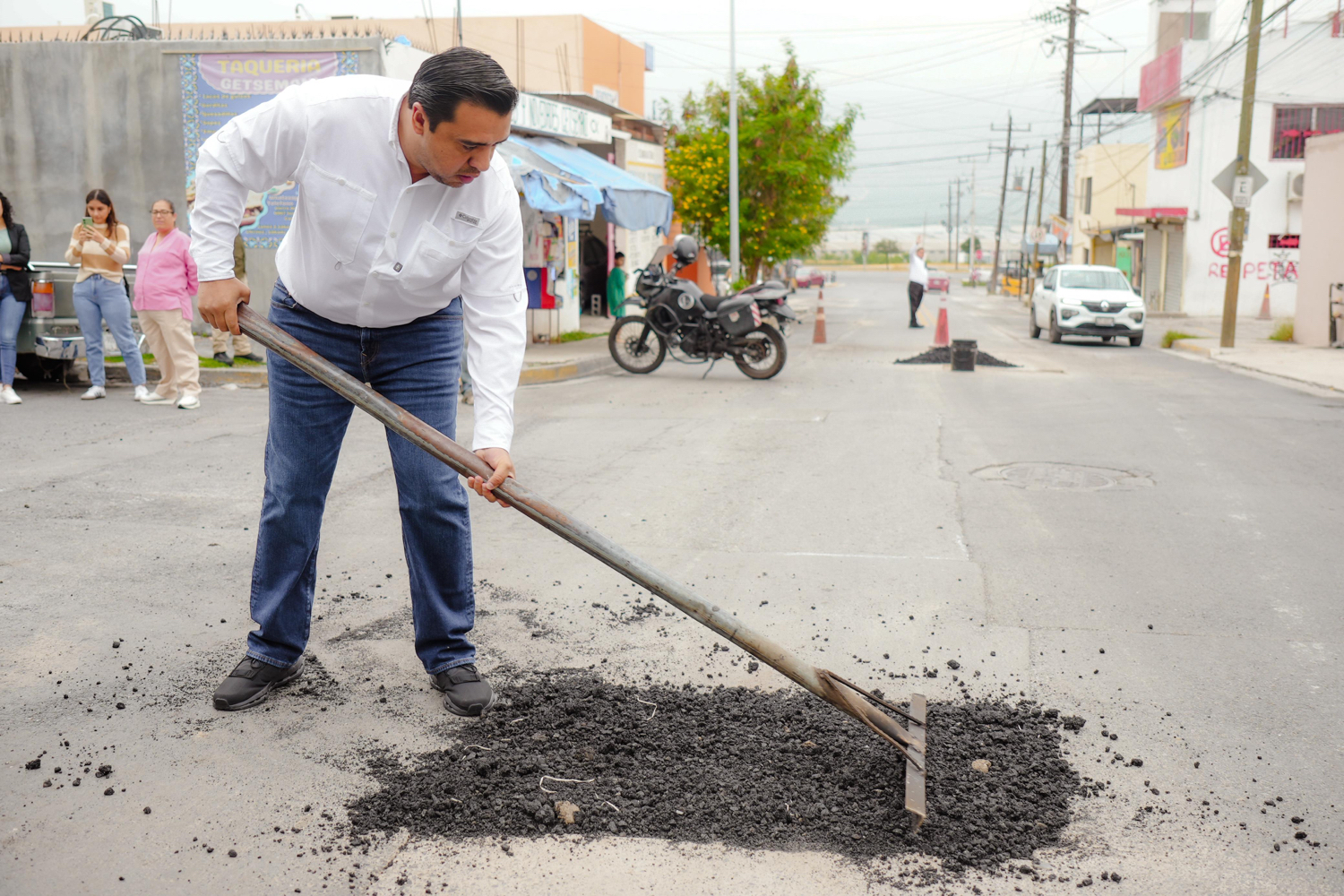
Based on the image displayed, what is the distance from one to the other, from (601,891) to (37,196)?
17227mm

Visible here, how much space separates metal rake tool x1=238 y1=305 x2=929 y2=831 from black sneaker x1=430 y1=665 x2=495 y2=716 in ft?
2.26

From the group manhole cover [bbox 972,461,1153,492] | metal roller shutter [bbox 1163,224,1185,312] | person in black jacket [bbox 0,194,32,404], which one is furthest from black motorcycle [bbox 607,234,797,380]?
metal roller shutter [bbox 1163,224,1185,312]

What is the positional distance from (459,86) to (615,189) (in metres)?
13.6

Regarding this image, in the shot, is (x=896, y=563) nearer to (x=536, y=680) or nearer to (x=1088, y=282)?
(x=536, y=680)

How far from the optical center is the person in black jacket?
9656mm

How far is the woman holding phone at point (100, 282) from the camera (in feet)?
32.3

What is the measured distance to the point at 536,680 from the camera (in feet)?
12.3

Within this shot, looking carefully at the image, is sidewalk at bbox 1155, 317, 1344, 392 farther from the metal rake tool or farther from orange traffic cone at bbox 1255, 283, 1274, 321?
the metal rake tool

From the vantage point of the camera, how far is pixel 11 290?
9820mm

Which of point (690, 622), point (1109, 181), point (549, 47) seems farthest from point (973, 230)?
point (690, 622)

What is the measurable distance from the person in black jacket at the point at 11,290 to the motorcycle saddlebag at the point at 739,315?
23.6ft

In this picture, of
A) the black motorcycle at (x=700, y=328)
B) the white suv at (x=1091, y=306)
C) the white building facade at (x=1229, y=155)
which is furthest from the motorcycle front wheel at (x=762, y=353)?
the white building facade at (x=1229, y=155)

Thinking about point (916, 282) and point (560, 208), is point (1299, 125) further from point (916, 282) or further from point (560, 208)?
point (560, 208)

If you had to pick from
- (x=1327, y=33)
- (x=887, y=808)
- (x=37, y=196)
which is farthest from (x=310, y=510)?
(x=1327, y=33)
